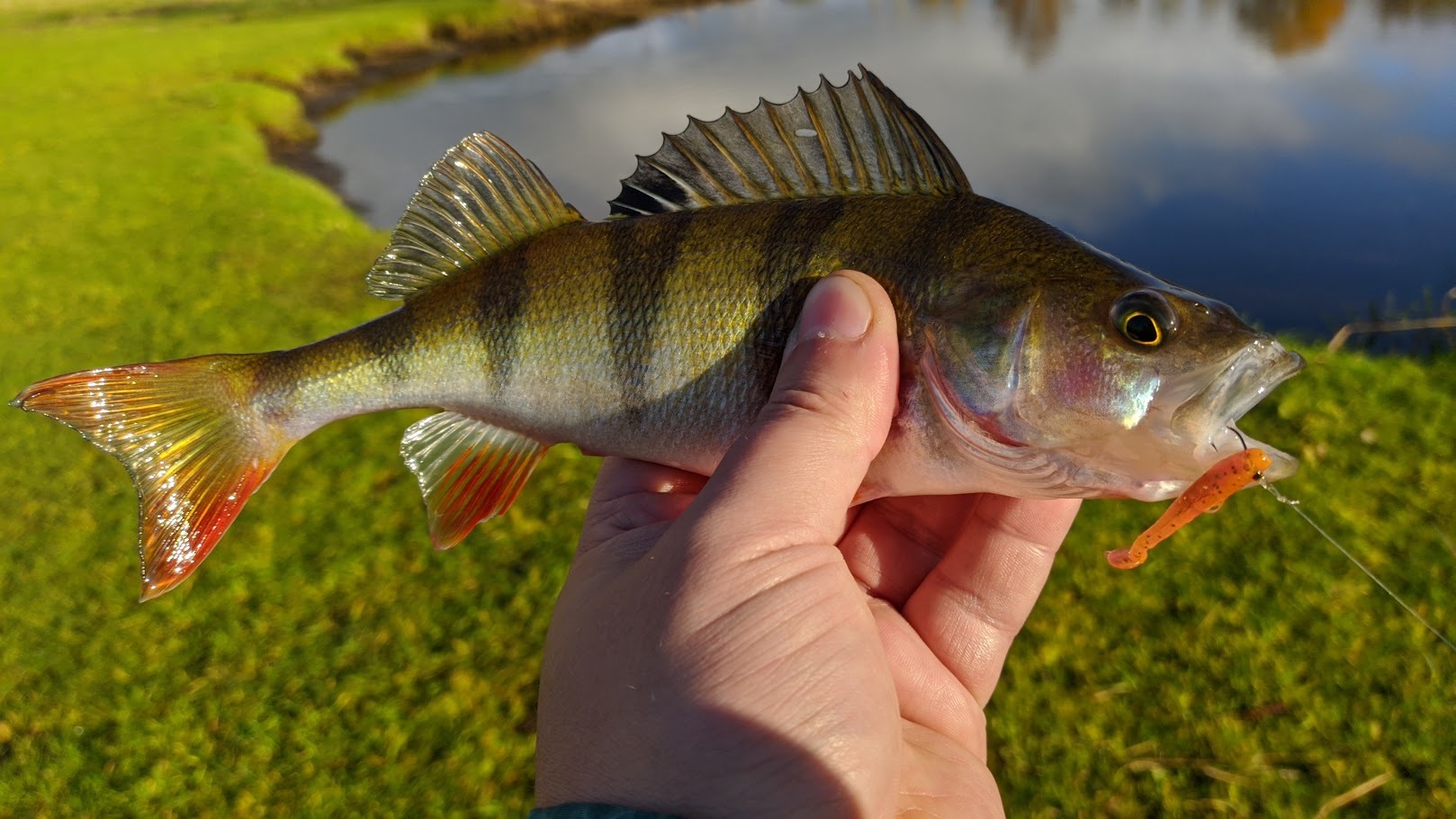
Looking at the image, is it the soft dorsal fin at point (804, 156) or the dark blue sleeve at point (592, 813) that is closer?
the dark blue sleeve at point (592, 813)

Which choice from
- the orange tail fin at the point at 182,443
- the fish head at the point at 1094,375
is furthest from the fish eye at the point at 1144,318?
the orange tail fin at the point at 182,443

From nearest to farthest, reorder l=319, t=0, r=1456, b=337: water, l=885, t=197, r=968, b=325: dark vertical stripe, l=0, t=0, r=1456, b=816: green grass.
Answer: l=885, t=197, r=968, b=325: dark vertical stripe
l=0, t=0, r=1456, b=816: green grass
l=319, t=0, r=1456, b=337: water

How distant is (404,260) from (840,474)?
1.47 m

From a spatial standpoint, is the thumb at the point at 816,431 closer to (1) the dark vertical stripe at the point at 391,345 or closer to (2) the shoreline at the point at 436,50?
(1) the dark vertical stripe at the point at 391,345

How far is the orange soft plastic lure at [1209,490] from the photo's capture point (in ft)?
5.32

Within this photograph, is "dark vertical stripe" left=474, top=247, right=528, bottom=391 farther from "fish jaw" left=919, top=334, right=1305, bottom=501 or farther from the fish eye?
the fish eye

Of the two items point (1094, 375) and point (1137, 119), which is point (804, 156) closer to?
point (1094, 375)

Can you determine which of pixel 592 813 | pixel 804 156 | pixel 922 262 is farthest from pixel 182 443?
pixel 922 262

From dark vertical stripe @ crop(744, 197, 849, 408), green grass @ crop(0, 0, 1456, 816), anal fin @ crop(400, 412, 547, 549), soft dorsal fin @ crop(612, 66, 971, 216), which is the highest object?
soft dorsal fin @ crop(612, 66, 971, 216)

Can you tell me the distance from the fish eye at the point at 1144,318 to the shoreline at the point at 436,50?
11.7m

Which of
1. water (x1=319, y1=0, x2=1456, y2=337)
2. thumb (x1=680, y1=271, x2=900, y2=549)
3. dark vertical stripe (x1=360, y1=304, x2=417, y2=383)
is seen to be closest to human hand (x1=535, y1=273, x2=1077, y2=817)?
thumb (x1=680, y1=271, x2=900, y2=549)

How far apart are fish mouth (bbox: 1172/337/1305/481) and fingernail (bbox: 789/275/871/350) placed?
0.69 metres

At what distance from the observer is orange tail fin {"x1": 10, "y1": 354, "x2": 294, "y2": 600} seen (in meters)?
2.30

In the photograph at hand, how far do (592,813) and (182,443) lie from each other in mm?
1645
